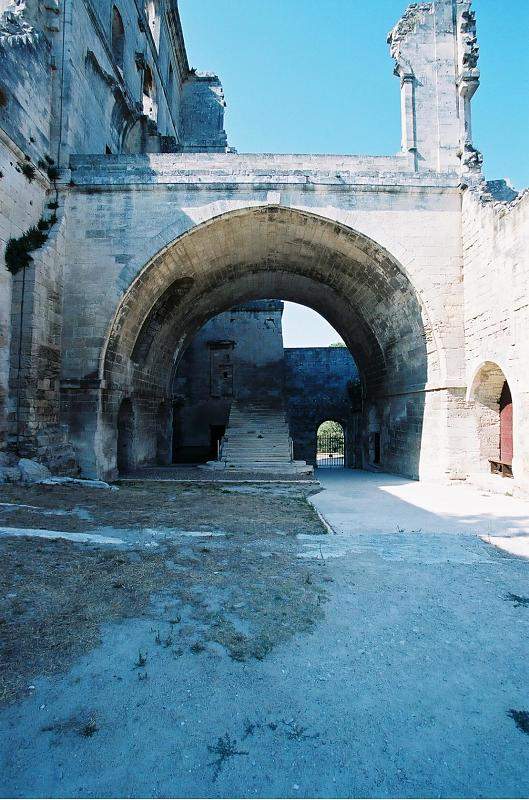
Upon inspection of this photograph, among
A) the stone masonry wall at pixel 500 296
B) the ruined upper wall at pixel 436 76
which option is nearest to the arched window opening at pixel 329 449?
the stone masonry wall at pixel 500 296

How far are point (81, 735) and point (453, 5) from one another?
691 inches

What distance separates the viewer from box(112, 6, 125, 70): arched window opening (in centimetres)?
1366

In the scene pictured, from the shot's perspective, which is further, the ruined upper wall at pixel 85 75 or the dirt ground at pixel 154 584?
the ruined upper wall at pixel 85 75

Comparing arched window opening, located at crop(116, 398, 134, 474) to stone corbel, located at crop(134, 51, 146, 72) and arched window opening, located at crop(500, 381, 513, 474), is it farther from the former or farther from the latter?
stone corbel, located at crop(134, 51, 146, 72)

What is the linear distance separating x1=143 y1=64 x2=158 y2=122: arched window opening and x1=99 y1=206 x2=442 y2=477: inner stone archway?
8319 mm

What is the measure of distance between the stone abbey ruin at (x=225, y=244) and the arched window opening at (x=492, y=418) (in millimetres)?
38

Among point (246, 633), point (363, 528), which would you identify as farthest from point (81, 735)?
point (363, 528)

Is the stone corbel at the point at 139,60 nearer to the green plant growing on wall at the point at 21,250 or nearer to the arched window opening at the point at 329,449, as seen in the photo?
the green plant growing on wall at the point at 21,250

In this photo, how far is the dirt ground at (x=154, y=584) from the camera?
2816 mm

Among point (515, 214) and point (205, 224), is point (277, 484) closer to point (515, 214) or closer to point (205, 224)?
point (205, 224)

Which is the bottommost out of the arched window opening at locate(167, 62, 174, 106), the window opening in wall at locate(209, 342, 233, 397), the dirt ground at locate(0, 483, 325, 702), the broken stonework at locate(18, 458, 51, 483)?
the dirt ground at locate(0, 483, 325, 702)

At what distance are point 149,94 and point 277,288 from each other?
9.58 metres

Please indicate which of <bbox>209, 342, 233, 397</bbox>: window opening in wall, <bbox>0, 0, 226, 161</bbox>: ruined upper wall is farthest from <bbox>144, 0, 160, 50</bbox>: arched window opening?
<bbox>209, 342, 233, 397</bbox>: window opening in wall

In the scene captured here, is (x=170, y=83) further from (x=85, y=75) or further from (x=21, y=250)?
(x=21, y=250)
